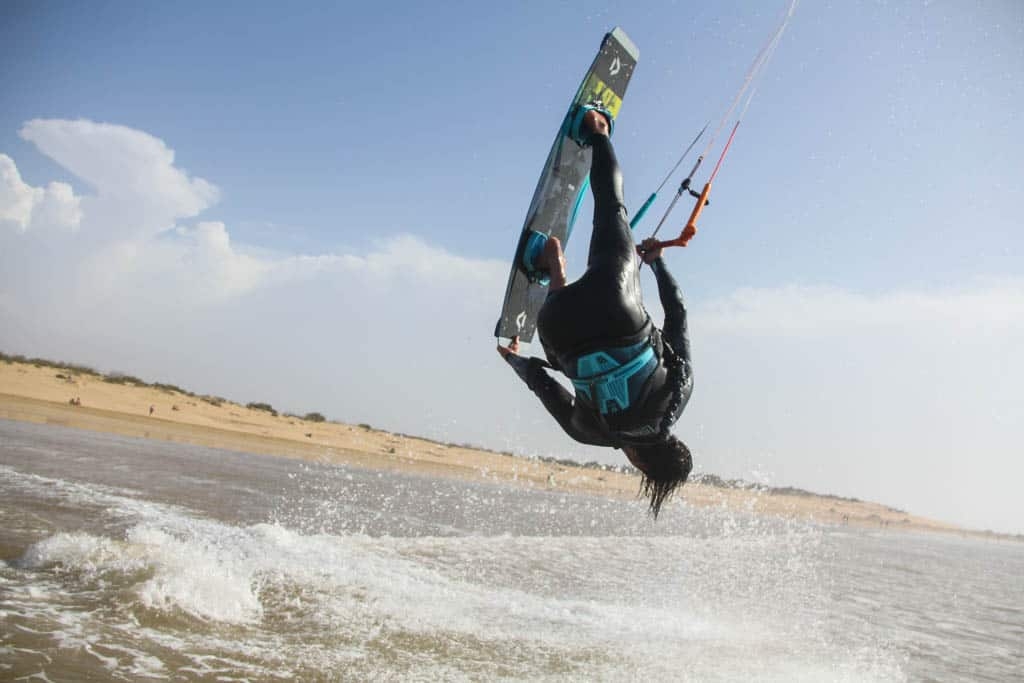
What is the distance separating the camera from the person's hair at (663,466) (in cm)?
324

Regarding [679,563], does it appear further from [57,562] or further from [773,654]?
[57,562]

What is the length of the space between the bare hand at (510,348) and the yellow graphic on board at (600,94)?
1.55 m

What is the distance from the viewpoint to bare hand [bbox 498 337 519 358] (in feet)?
13.3

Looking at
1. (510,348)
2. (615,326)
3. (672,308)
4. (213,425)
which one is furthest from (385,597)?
(213,425)

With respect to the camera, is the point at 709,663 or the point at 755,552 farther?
the point at 755,552

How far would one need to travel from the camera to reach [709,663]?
6879 millimetres

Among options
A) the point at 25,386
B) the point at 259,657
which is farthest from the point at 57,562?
the point at 25,386

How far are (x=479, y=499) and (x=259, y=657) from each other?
16077mm

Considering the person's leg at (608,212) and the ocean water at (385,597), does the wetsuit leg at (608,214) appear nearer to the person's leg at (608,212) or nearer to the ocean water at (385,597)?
the person's leg at (608,212)

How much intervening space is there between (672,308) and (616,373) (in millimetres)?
706

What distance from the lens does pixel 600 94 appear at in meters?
4.28

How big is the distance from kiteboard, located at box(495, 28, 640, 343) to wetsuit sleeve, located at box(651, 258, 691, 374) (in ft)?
3.45

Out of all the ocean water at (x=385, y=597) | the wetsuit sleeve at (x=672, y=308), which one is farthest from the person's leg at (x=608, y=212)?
the ocean water at (x=385, y=597)

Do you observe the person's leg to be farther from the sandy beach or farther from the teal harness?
the sandy beach
